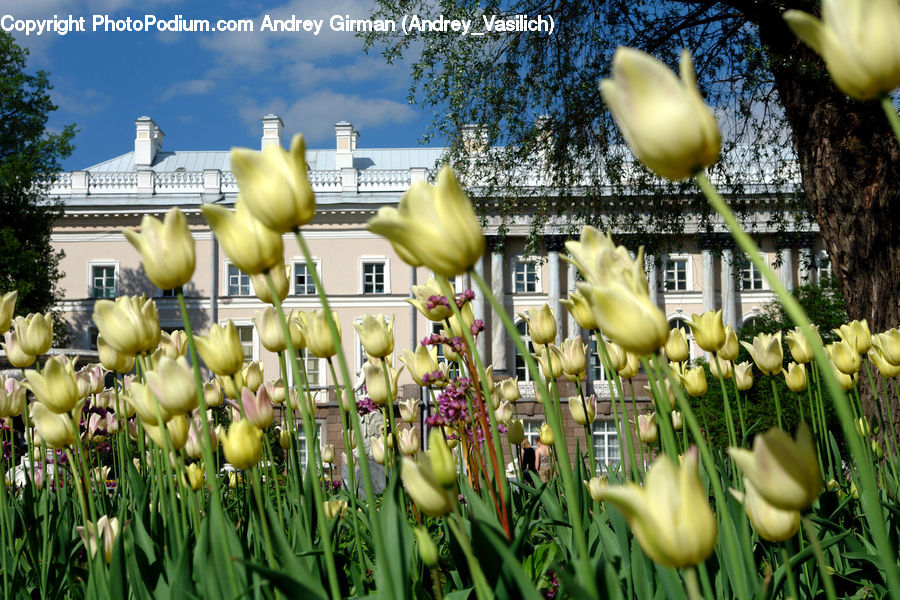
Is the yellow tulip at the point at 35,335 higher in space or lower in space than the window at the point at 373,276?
lower

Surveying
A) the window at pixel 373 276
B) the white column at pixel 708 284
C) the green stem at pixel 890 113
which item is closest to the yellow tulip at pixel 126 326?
the green stem at pixel 890 113

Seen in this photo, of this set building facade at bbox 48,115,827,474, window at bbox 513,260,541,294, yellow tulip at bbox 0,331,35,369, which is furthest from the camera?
window at bbox 513,260,541,294

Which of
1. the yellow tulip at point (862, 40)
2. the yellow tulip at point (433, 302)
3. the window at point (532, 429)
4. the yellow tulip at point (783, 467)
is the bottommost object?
the window at point (532, 429)

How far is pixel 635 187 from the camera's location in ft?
28.1

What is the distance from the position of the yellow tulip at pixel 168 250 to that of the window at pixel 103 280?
94.5 ft

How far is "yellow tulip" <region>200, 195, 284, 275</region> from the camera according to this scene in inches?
41.6

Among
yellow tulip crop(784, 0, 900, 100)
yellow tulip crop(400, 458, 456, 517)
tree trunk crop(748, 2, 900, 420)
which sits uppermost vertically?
tree trunk crop(748, 2, 900, 420)

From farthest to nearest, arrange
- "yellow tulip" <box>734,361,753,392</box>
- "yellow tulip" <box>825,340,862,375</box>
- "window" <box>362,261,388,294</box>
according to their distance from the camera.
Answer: "window" <box>362,261,388,294</box> < "yellow tulip" <box>734,361,753,392</box> < "yellow tulip" <box>825,340,862,375</box>

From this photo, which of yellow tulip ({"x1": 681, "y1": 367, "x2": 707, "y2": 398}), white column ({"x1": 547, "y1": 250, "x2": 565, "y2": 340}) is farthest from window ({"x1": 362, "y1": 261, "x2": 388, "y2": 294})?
yellow tulip ({"x1": 681, "y1": 367, "x2": 707, "y2": 398})

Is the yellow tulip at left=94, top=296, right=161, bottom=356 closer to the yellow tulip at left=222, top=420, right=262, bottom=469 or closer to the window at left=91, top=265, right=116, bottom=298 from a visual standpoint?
the yellow tulip at left=222, top=420, right=262, bottom=469

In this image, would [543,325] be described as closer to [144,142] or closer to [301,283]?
[301,283]

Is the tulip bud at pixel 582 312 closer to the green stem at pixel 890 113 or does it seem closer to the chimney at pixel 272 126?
the green stem at pixel 890 113

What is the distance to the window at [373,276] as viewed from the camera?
93.1 ft

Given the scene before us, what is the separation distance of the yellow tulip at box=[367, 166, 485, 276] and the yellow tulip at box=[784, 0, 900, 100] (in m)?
0.35
